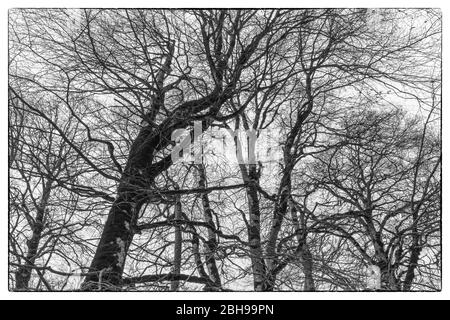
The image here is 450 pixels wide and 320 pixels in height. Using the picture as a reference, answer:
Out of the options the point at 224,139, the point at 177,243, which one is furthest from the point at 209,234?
the point at 224,139

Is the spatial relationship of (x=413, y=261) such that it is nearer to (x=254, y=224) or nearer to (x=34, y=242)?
(x=254, y=224)

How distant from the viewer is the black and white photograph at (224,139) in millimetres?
3102

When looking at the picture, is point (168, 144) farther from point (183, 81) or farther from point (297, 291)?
point (297, 291)

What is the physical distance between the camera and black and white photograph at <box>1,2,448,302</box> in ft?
10.2

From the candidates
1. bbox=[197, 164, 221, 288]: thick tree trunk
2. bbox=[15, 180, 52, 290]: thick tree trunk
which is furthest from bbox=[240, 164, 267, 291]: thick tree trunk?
bbox=[15, 180, 52, 290]: thick tree trunk

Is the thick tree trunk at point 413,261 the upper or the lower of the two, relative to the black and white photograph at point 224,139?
lower

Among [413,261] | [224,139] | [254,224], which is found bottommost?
[413,261]

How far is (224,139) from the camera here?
3205 millimetres

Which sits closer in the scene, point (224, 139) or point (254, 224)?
point (224, 139)

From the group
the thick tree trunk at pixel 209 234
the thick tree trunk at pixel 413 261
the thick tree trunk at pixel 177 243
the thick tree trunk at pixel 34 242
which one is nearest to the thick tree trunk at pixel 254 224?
the thick tree trunk at pixel 209 234

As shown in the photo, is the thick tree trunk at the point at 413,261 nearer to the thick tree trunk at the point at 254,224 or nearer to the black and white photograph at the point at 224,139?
the black and white photograph at the point at 224,139

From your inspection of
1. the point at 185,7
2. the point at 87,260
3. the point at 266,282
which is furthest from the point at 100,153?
the point at 266,282

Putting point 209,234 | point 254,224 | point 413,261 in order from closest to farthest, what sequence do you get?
point 413,261 < point 254,224 < point 209,234

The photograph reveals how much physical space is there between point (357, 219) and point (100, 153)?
1.90m
